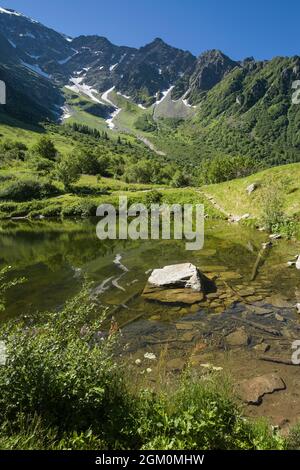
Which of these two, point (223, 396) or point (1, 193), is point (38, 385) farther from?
point (1, 193)

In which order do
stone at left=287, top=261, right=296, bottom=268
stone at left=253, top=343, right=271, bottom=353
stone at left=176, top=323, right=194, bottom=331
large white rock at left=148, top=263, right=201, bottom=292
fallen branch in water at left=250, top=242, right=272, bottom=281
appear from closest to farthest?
stone at left=253, top=343, right=271, bottom=353, stone at left=176, top=323, right=194, bottom=331, large white rock at left=148, top=263, right=201, bottom=292, fallen branch in water at left=250, top=242, right=272, bottom=281, stone at left=287, top=261, right=296, bottom=268

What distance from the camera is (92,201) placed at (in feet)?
298

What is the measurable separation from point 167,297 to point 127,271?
8796mm

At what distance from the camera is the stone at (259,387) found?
12125mm

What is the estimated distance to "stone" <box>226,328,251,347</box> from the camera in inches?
655

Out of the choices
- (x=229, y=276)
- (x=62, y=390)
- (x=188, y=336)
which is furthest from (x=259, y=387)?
(x=229, y=276)

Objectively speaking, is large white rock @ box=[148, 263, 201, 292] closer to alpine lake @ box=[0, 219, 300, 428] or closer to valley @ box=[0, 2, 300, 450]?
valley @ box=[0, 2, 300, 450]

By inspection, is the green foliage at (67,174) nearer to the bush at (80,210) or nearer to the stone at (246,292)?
the bush at (80,210)

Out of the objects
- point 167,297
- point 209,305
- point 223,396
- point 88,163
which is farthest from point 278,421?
point 88,163

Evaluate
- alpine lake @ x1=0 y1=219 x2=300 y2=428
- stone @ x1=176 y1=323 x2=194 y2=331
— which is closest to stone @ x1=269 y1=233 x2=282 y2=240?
alpine lake @ x1=0 y1=219 x2=300 y2=428

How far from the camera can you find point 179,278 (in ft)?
79.5

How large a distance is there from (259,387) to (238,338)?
14.7ft

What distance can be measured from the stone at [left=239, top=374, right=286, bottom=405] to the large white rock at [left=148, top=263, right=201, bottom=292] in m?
10.3

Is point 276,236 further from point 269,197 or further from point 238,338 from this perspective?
point 238,338
